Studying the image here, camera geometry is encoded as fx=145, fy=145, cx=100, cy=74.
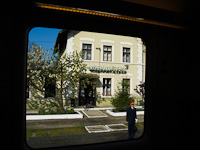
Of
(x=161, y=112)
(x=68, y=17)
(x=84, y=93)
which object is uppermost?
(x=68, y=17)

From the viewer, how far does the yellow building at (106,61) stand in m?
11.4

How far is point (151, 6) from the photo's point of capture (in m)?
1.88

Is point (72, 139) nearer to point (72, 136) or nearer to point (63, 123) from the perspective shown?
point (72, 136)

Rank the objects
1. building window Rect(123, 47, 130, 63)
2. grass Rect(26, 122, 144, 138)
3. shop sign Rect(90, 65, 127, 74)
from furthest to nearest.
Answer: building window Rect(123, 47, 130, 63) < shop sign Rect(90, 65, 127, 74) < grass Rect(26, 122, 144, 138)

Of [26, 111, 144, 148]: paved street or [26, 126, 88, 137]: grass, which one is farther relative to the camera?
[26, 126, 88, 137]: grass

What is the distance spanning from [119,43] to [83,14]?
10.9 metres

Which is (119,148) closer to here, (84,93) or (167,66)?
(167,66)

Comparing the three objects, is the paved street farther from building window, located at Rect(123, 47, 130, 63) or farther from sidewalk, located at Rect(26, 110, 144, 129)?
building window, located at Rect(123, 47, 130, 63)

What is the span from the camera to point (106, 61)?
11836 millimetres

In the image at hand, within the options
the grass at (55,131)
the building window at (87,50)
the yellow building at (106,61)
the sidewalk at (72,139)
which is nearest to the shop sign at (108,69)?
the yellow building at (106,61)

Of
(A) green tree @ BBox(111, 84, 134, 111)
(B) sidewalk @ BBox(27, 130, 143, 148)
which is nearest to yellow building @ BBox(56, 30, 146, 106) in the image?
(A) green tree @ BBox(111, 84, 134, 111)

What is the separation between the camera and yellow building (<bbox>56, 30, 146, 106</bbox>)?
11.4 meters

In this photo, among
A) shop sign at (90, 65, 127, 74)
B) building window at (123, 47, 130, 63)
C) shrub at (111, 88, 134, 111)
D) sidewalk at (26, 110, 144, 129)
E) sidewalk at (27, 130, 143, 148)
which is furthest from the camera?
building window at (123, 47, 130, 63)

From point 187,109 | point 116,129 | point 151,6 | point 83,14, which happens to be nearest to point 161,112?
point 187,109
